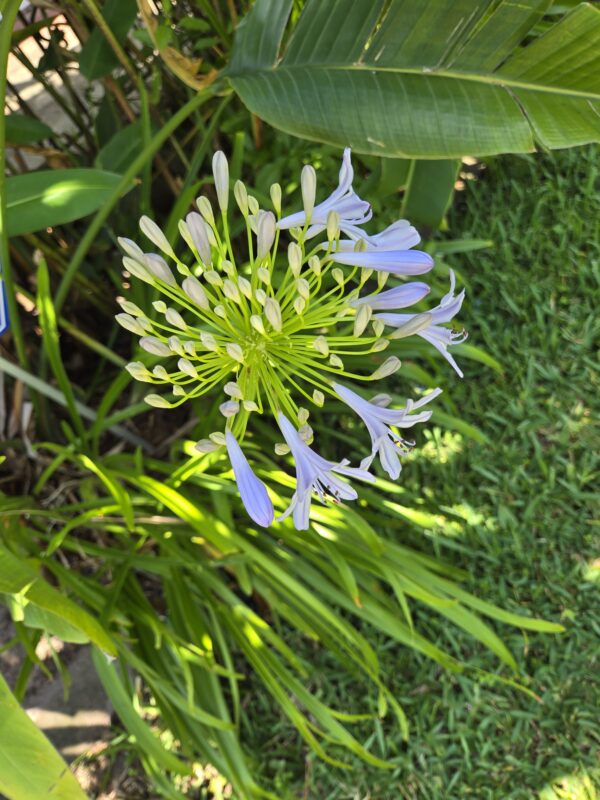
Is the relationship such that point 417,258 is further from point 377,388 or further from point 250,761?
point 250,761

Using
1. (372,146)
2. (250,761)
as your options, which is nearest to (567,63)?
(372,146)

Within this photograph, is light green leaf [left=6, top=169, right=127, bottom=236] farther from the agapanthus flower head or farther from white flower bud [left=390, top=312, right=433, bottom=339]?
white flower bud [left=390, top=312, right=433, bottom=339]

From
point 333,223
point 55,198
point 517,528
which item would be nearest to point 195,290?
point 333,223

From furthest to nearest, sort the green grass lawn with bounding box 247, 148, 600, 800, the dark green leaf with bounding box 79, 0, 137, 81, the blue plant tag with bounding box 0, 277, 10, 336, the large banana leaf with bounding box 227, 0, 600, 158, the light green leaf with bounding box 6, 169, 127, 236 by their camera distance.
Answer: the green grass lawn with bounding box 247, 148, 600, 800
the dark green leaf with bounding box 79, 0, 137, 81
the light green leaf with bounding box 6, 169, 127, 236
the large banana leaf with bounding box 227, 0, 600, 158
the blue plant tag with bounding box 0, 277, 10, 336

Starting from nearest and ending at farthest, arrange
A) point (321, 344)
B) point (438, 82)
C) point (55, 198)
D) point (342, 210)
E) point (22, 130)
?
point (321, 344) < point (342, 210) < point (438, 82) < point (55, 198) < point (22, 130)

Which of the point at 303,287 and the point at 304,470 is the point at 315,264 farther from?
the point at 304,470

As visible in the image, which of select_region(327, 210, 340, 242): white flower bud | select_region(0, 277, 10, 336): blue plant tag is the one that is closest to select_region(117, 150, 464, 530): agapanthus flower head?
select_region(327, 210, 340, 242): white flower bud
